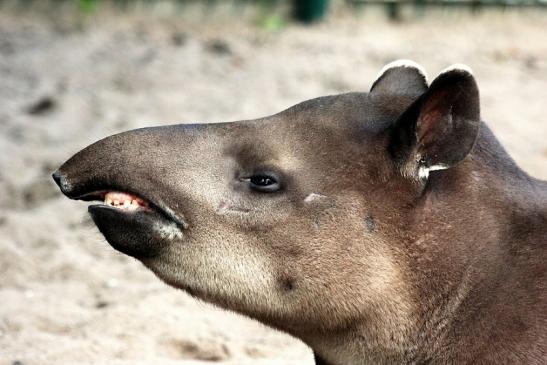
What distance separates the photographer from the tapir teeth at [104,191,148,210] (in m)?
4.12

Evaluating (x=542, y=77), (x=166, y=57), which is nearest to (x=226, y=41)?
(x=166, y=57)

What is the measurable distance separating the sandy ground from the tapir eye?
1.72 m

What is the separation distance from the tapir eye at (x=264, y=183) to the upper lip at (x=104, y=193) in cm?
31

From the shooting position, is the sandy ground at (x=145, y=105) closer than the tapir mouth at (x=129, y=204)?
No

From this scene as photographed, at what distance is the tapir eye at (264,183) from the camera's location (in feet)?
13.9

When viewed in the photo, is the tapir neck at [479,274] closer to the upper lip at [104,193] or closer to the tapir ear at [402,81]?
the tapir ear at [402,81]

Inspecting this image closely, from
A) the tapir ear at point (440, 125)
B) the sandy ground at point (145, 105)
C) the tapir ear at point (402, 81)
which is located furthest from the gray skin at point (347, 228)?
the sandy ground at point (145, 105)

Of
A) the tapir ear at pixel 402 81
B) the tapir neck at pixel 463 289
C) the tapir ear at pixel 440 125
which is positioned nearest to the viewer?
the tapir ear at pixel 440 125

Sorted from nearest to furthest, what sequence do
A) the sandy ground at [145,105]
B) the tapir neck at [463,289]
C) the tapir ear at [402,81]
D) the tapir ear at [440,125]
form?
1. the tapir ear at [440,125]
2. the tapir neck at [463,289]
3. the tapir ear at [402,81]
4. the sandy ground at [145,105]

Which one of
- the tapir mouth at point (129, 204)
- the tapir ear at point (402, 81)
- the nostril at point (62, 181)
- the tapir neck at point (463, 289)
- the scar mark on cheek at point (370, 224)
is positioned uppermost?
the tapir ear at point (402, 81)

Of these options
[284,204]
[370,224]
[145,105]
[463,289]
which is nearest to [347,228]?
[370,224]

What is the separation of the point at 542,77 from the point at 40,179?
17.2 feet

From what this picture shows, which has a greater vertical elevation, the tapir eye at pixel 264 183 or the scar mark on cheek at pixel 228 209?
the tapir eye at pixel 264 183

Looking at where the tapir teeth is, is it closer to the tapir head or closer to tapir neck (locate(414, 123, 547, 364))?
the tapir head
